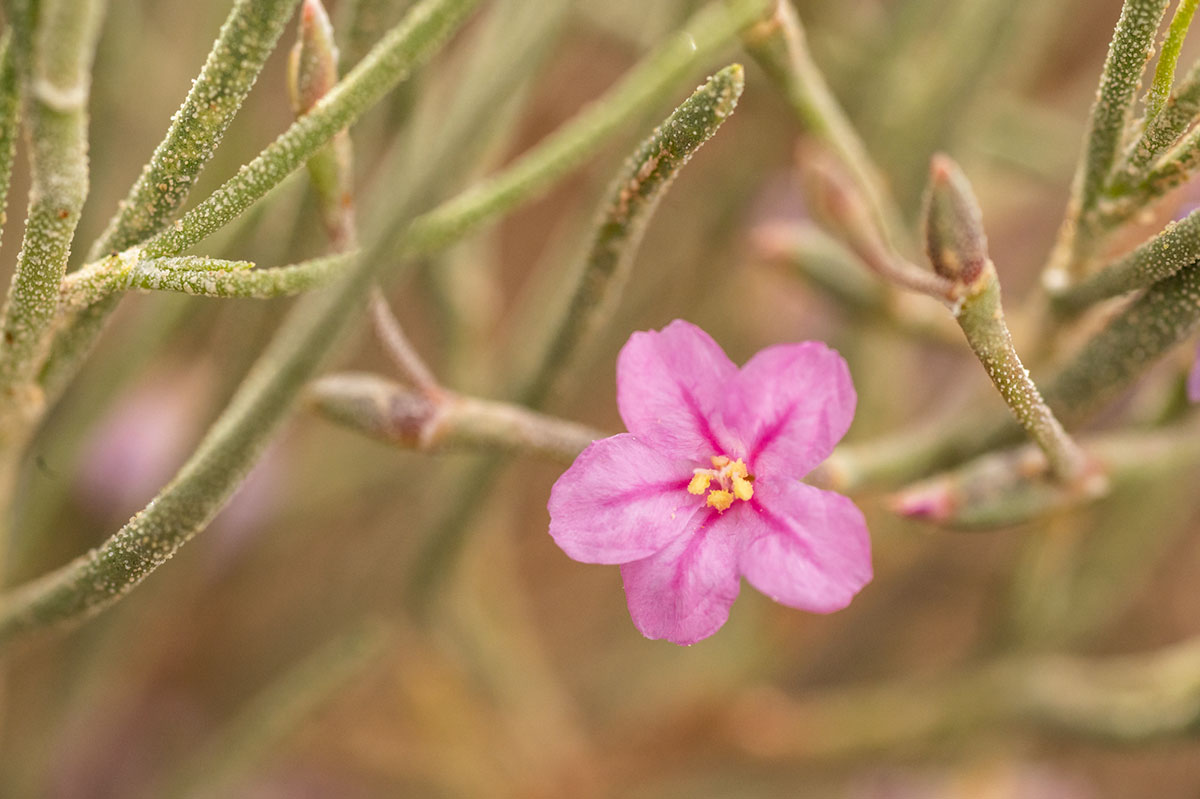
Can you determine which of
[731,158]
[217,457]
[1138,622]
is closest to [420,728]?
[731,158]

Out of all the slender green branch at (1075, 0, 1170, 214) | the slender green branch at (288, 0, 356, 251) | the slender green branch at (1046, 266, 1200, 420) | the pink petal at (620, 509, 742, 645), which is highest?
the slender green branch at (288, 0, 356, 251)

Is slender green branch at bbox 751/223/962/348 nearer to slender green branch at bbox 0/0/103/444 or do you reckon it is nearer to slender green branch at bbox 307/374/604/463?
slender green branch at bbox 307/374/604/463

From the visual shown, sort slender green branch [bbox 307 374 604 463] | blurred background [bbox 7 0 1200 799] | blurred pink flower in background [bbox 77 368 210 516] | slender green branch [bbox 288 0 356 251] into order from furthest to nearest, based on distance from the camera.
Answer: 1. blurred pink flower in background [bbox 77 368 210 516]
2. blurred background [bbox 7 0 1200 799]
3. slender green branch [bbox 307 374 604 463]
4. slender green branch [bbox 288 0 356 251]

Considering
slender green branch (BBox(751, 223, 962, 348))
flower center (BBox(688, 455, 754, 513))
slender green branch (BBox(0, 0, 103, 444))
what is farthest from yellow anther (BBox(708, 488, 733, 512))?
slender green branch (BBox(751, 223, 962, 348))

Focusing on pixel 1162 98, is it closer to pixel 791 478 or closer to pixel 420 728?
pixel 791 478

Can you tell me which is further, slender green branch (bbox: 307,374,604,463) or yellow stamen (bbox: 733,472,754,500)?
slender green branch (bbox: 307,374,604,463)

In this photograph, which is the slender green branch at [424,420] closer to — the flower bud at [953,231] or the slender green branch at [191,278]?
the slender green branch at [191,278]
